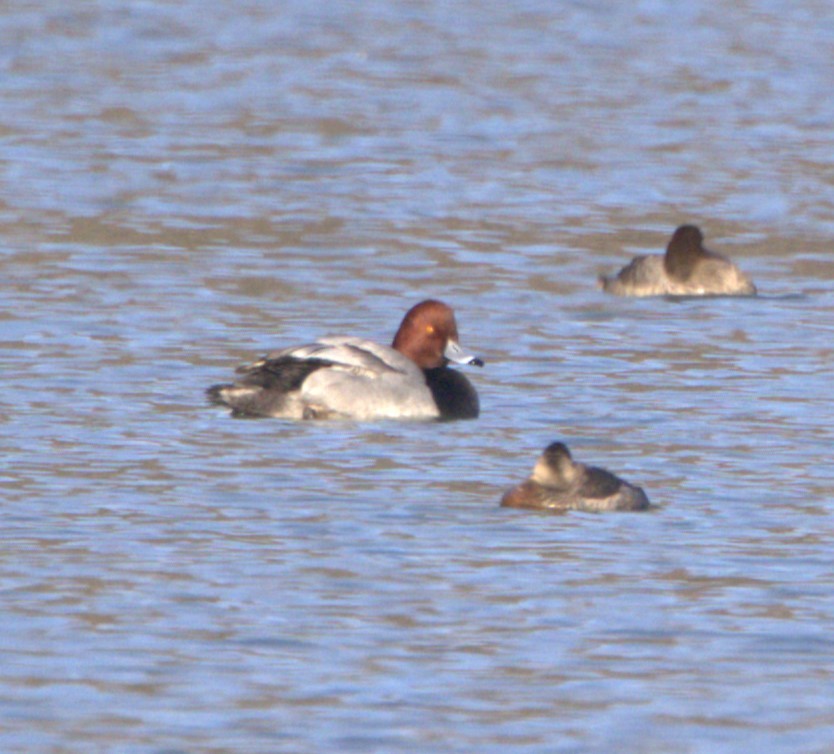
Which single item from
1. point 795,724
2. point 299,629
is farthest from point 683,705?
point 299,629

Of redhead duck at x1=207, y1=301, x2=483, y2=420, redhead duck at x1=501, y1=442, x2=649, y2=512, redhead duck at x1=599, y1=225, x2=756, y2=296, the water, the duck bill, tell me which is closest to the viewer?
the water

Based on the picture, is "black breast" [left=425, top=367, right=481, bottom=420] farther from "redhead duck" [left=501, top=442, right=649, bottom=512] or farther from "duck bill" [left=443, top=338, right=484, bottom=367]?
"redhead duck" [left=501, top=442, right=649, bottom=512]

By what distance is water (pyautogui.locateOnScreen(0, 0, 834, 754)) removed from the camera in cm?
807

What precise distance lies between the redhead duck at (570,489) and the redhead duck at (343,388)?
2.55m

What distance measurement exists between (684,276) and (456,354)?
180 inches

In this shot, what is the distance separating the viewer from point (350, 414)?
43.8ft

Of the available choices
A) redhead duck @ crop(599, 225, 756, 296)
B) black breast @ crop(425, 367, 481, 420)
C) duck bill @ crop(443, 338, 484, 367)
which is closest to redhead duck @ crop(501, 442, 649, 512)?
black breast @ crop(425, 367, 481, 420)

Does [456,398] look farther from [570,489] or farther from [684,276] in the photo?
[684,276]

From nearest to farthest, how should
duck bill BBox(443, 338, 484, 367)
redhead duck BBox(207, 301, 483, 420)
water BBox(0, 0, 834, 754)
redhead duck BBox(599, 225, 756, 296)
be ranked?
water BBox(0, 0, 834, 754) → redhead duck BBox(207, 301, 483, 420) → duck bill BBox(443, 338, 484, 367) → redhead duck BBox(599, 225, 756, 296)

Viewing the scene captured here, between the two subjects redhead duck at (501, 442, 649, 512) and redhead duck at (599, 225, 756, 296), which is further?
redhead duck at (599, 225, 756, 296)

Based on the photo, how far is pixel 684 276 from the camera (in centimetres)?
1822

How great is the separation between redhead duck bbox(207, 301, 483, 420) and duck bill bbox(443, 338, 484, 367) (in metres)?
0.30

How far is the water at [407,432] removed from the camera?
807 centimetres

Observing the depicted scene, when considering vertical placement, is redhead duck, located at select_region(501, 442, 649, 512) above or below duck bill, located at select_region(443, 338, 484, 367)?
below
